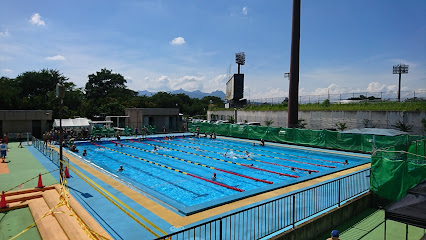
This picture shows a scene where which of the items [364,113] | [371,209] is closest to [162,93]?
[364,113]

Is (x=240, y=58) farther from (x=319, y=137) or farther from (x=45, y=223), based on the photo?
(x=45, y=223)

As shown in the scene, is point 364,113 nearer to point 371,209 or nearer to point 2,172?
point 371,209

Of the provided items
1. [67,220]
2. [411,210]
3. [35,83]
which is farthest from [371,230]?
[35,83]

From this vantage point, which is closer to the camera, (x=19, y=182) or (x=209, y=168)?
(x=19, y=182)

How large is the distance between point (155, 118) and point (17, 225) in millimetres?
31701

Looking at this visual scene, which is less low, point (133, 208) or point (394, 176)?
point (394, 176)

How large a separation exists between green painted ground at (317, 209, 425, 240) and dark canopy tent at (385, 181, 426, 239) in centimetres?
243

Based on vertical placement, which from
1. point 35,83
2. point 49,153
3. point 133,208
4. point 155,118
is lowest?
point 133,208

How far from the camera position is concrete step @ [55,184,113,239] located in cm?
678

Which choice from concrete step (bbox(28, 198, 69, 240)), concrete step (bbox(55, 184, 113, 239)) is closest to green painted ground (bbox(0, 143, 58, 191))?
concrete step (bbox(28, 198, 69, 240))

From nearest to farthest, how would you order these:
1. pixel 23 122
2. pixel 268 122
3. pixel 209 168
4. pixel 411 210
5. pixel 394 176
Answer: pixel 411 210 → pixel 394 176 → pixel 209 168 → pixel 23 122 → pixel 268 122

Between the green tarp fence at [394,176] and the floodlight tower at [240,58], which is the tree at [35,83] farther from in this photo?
the green tarp fence at [394,176]

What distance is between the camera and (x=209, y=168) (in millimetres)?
16797

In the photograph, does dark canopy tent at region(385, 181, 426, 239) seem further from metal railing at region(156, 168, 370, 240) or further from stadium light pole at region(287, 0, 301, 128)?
stadium light pole at region(287, 0, 301, 128)
